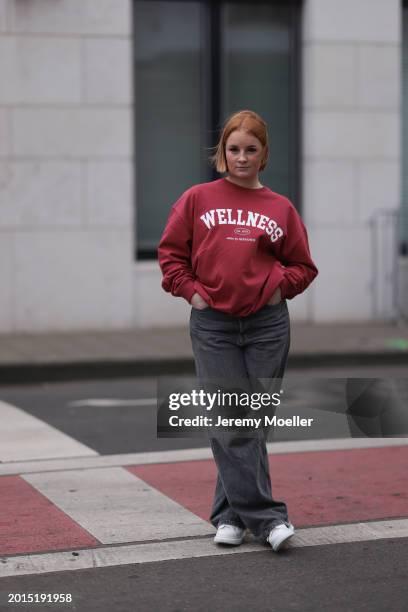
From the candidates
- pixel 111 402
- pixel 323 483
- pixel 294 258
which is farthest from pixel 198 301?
pixel 111 402

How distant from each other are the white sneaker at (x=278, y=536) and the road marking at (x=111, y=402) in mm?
4540

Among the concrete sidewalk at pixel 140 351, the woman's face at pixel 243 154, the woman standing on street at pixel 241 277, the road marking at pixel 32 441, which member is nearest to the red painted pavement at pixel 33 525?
the woman standing on street at pixel 241 277

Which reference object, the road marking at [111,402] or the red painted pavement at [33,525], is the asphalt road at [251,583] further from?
the road marking at [111,402]

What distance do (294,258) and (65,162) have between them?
29.5 ft

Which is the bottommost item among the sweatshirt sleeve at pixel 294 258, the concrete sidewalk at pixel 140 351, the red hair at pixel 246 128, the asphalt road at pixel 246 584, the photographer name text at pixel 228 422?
the concrete sidewalk at pixel 140 351

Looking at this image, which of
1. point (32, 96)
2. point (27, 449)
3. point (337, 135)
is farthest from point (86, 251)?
point (27, 449)

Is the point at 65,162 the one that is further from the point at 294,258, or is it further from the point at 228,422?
the point at 228,422

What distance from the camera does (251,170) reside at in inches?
199

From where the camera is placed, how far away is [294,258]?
5191 millimetres

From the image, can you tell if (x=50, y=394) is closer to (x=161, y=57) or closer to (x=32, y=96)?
(x=32, y=96)

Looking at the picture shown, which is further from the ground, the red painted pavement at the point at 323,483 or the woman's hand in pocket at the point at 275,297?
the woman's hand in pocket at the point at 275,297

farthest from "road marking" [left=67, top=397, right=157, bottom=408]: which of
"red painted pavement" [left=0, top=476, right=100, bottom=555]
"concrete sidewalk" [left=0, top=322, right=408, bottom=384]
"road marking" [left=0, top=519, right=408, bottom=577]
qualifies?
"road marking" [left=0, top=519, right=408, bottom=577]

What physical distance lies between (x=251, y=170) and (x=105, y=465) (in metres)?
2.71

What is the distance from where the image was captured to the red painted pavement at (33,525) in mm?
5391
